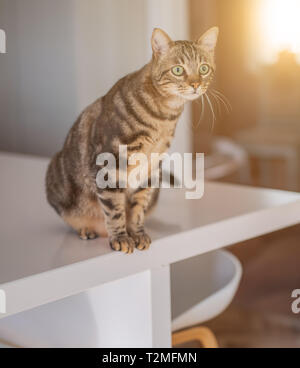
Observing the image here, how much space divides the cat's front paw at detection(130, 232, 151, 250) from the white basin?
234mm

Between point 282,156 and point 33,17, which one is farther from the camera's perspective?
point 282,156

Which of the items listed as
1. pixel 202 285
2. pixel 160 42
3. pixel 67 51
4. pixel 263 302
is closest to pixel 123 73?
pixel 160 42

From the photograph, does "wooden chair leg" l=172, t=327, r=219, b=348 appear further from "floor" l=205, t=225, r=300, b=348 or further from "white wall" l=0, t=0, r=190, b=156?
"floor" l=205, t=225, r=300, b=348

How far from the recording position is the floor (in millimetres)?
1711

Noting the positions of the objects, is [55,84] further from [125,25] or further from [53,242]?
[53,242]

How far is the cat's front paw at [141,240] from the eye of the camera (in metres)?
0.71

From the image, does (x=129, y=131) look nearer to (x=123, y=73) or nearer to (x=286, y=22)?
(x=123, y=73)

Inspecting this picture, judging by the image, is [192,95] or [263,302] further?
[263,302]

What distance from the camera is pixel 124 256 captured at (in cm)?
69

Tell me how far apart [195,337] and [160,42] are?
1.89 feet
